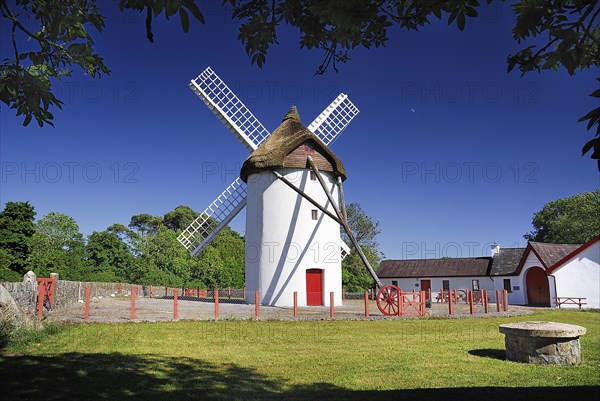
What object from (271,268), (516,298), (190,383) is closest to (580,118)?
(190,383)

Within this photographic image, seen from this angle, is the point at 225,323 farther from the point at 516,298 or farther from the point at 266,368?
the point at 516,298

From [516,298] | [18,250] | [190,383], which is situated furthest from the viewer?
[516,298]

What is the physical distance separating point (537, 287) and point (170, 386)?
3573cm

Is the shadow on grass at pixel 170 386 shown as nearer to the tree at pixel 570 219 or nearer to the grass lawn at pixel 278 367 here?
the grass lawn at pixel 278 367

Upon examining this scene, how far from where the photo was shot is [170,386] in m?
6.44

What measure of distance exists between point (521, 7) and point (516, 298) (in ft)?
122

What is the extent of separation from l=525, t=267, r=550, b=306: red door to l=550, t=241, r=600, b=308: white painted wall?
141 inches

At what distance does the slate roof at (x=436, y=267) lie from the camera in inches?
1655

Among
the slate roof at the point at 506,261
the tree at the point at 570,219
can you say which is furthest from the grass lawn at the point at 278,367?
the tree at the point at 570,219

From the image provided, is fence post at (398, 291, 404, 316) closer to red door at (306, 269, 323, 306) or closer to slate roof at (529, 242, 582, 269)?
red door at (306, 269, 323, 306)

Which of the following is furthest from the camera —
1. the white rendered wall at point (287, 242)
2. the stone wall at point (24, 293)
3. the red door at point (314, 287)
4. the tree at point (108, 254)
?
the tree at point (108, 254)

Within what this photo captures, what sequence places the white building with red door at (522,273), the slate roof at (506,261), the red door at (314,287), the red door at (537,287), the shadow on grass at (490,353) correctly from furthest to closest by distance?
the slate roof at (506,261)
the red door at (537,287)
the white building with red door at (522,273)
the red door at (314,287)
the shadow on grass at (490,353)

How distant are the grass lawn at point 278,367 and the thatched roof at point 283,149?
1202 cm

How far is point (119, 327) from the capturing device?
41.9 feet
